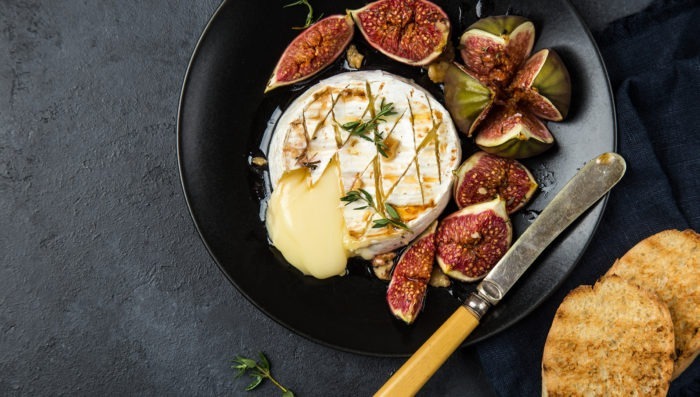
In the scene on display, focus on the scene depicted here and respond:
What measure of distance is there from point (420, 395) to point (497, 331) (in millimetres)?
576

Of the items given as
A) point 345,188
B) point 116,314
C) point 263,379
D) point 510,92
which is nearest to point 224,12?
point 345,188

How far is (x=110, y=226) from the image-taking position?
10.5 feet

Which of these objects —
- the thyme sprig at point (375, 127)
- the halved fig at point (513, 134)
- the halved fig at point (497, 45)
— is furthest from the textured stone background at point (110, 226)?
the thyme sprig at point (375, 127)

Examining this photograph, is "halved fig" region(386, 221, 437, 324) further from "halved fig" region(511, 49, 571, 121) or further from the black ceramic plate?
"halved fig" region(511, 49, 571, 121)

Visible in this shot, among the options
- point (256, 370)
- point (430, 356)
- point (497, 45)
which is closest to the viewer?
point (430, 356)

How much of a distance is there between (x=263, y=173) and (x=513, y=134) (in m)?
1.24

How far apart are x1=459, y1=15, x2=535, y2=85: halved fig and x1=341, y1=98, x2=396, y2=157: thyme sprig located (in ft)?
1.56

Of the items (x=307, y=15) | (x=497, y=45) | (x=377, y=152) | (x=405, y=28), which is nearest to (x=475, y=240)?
(x=377, y=152)

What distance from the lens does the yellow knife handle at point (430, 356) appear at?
8.76 ft

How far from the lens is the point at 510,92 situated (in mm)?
2896

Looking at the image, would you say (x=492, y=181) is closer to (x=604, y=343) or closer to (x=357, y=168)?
(x=357, y=168)

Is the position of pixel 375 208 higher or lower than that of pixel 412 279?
higher

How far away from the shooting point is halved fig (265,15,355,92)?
2982 mm

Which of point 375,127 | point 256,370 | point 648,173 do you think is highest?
point 375,127
